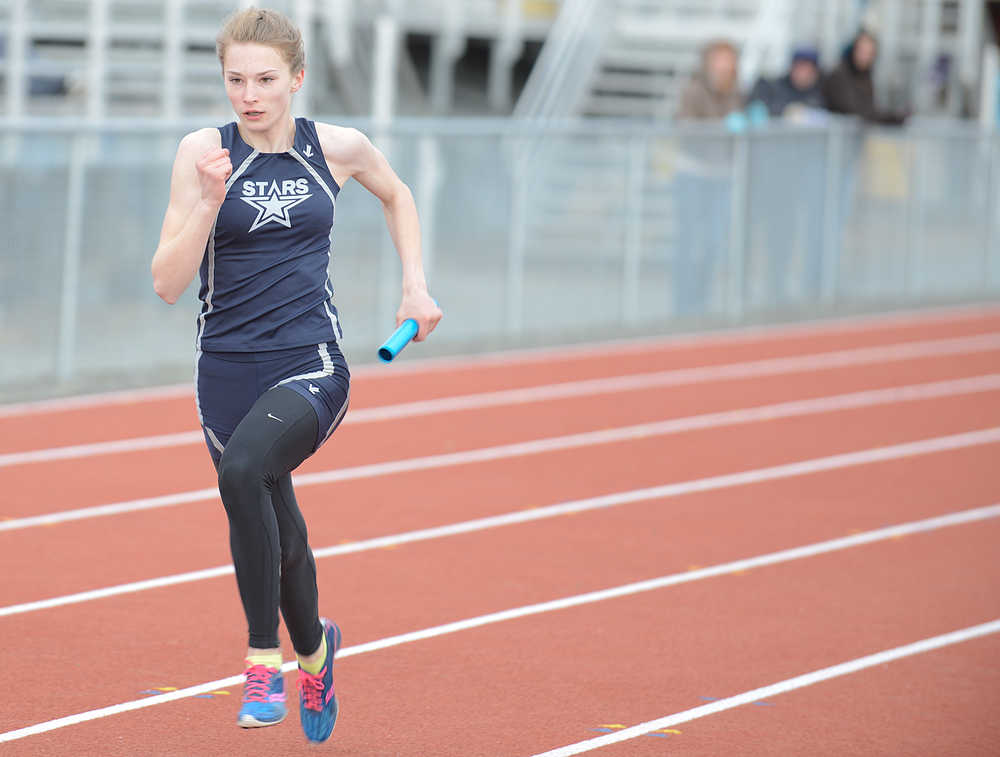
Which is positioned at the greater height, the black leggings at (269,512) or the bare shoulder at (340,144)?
the bare shoulder at (340,144)

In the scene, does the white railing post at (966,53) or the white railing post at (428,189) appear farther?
the white railing post at (966,53)

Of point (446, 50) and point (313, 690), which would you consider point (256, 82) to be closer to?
point (313, 690)

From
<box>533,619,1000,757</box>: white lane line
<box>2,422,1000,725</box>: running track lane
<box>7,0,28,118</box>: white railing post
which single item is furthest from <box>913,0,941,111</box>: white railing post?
<box>533,619,1000,757</box>: white lane line

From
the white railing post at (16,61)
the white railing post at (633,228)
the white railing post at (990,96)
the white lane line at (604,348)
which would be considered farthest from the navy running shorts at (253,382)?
the white railing post at (990,96)

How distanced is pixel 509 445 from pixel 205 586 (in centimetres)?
352

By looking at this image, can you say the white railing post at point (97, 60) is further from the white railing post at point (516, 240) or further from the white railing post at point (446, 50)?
the white railing post at point (446, 50)

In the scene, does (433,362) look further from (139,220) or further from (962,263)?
(962,263)

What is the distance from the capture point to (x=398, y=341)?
4750mm

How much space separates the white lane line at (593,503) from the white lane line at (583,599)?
105 cm

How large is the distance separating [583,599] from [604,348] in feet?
23.9

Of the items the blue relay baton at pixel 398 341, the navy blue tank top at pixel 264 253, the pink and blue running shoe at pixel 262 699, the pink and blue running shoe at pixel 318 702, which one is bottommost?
the pink and blue running shoe at pixel 318 702

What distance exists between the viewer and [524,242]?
14109 mm

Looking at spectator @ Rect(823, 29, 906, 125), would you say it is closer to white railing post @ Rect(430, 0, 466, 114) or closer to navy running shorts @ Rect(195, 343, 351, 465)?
white railing post @ Rect(430, 0, 466, 114)

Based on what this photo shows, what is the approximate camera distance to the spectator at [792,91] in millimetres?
16172
